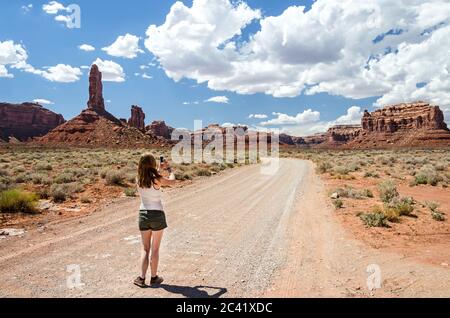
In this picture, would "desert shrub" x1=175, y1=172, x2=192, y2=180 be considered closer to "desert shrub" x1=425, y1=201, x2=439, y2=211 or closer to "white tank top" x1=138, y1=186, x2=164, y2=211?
"desert shrub" x1=425, y1=201, x2=439, y2=211

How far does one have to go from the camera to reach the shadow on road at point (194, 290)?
17.1ft

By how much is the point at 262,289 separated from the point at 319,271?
1.45m

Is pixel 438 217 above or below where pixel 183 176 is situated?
below

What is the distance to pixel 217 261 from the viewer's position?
6875mm

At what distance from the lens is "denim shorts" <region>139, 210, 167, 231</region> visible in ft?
18.4

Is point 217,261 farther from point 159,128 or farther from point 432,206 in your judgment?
point 159,128

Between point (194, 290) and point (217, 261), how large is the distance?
1491mm

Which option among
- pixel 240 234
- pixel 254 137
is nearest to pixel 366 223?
pixel 240 234

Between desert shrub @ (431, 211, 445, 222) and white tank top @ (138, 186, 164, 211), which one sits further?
desert shrub @ (431, 211, 445, 222)

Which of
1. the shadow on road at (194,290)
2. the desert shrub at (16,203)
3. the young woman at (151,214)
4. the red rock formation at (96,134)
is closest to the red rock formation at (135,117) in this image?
the red rock formation at (96,134)

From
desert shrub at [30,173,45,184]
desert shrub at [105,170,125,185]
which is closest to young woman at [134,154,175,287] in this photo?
desert shrub at [105,170,125,185]

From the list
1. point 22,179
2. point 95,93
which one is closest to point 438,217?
point 22,179

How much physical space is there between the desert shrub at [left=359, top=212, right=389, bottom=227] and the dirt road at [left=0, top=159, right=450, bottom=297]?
923 mm

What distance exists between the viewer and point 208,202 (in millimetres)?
14664
